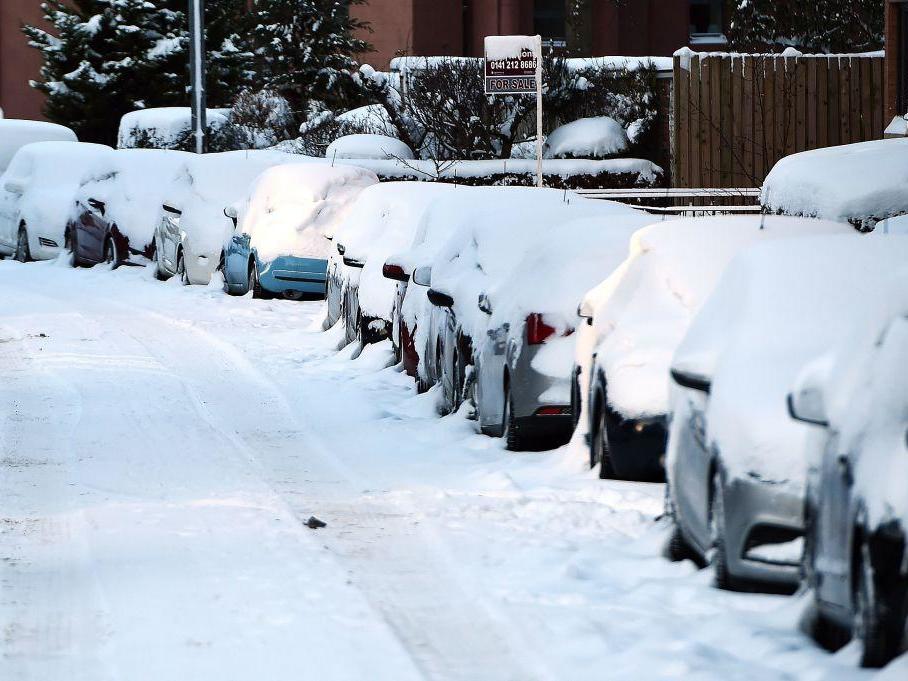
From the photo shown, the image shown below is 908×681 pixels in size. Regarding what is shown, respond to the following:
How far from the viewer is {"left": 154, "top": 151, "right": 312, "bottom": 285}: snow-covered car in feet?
79.5

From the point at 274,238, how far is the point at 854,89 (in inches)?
371

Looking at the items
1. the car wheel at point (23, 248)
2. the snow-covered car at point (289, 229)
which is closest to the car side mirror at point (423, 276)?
the snow-covered car at point (289, 229)

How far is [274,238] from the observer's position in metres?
22.2

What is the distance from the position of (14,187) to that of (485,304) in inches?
736

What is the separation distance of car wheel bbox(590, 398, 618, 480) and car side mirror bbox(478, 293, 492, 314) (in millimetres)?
1804

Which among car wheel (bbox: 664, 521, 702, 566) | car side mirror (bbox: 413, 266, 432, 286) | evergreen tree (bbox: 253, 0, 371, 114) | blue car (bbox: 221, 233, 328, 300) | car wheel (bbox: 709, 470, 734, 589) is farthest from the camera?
evergreen tree (bbox: 253, 0, 371, 114)

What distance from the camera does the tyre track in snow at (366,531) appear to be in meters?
6.94

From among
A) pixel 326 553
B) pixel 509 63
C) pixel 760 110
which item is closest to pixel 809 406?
pixel 326 553

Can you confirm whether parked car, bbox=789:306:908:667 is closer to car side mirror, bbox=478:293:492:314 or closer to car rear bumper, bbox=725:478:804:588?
car rear bumper, bbox=725:478:804:588

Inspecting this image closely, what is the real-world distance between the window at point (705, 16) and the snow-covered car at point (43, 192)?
1857 cm

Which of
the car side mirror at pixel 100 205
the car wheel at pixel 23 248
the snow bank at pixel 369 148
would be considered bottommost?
the car wheel at pixel 23 248

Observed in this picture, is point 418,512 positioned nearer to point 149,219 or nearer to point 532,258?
point 532,258

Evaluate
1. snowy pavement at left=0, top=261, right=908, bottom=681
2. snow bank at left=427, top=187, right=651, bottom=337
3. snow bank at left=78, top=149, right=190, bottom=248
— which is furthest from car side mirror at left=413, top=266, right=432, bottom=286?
snow bank at left=78, top=149, right=190, bottom=248

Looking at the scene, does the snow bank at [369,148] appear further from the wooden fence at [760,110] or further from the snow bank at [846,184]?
the snow bank at [846,184]
